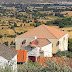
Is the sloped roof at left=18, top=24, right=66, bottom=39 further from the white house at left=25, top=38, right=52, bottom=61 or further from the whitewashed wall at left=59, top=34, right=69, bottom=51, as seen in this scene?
the white house at left=25, top=38, right=52, bottom=61

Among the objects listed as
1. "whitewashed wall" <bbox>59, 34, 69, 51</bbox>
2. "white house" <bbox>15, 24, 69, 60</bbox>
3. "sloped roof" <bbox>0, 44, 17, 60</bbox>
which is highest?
"sloped roof" <bbox>0, 44, 17, 60</bbox>

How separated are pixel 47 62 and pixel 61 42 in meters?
13.4

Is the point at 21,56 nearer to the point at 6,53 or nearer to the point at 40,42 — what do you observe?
the point at 40,42

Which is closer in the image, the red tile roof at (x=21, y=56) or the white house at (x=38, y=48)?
the red tile roof at (x=21, y=56)

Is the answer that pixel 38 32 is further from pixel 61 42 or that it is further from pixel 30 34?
pixel 61 42

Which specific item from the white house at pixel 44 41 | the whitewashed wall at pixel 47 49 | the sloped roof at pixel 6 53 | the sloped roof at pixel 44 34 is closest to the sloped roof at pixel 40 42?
the white house at pixel 44 41

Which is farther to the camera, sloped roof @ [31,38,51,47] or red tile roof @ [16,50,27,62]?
sloped roof @ [31,38,51,47]

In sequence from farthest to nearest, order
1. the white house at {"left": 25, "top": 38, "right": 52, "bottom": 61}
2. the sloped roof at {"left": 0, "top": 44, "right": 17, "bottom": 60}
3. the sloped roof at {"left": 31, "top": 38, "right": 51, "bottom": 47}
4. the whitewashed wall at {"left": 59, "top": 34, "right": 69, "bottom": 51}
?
the whitewashed wall at {"left": 59, "top": 34, "right": 69, "bottom": 51}
the sloped roof at {"left": 31, "top": 38, "right": 51, "bottom": 47}
the white house at {"left": 25, "top": 38, "right": 52, "bottom": 61}
the sloped roof at {"left": 0, "top": 44, "right": 17, "bottom": 60}

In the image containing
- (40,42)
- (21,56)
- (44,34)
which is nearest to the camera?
(21,56)

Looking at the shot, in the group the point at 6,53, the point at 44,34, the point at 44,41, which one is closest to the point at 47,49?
the point at 44,41

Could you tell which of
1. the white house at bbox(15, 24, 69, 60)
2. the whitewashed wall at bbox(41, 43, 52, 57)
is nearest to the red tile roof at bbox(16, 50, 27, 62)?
the white house at bbox(15, 24, 69, 60)

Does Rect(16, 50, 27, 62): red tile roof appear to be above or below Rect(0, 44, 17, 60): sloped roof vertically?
below

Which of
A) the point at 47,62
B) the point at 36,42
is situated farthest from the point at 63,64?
the point at 36,42

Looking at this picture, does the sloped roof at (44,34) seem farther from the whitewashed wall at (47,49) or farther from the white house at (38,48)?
the whitewashed wall at (47,49)
